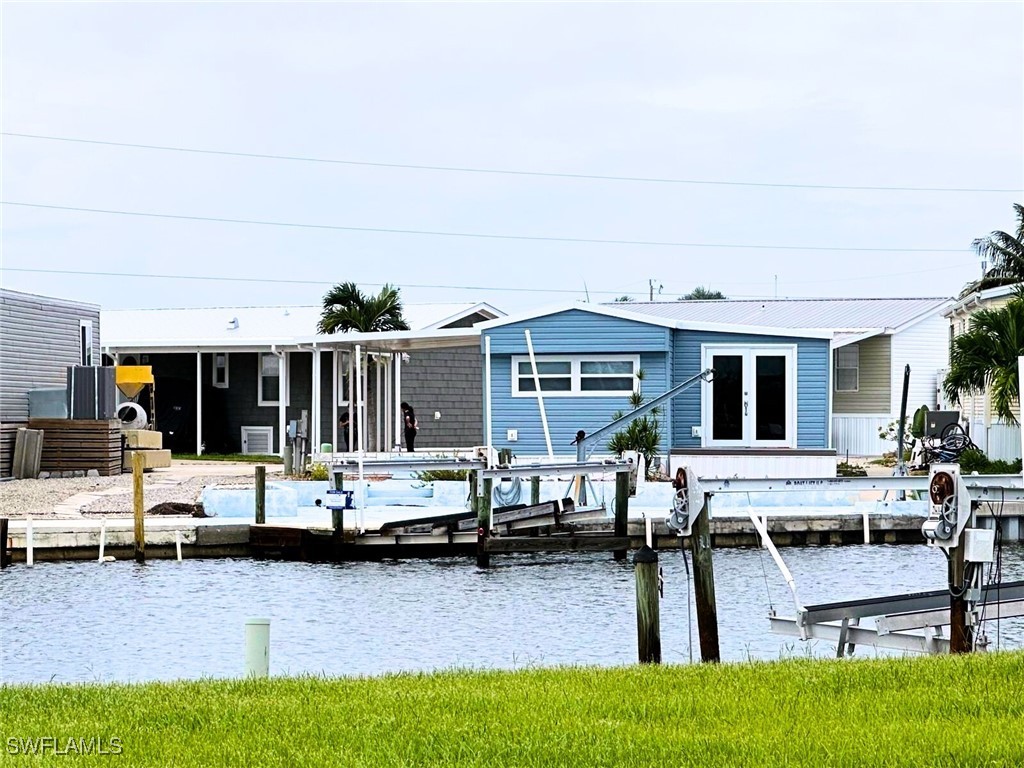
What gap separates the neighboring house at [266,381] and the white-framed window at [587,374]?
832 cm

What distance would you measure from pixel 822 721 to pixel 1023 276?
Answer: 50.0 metres

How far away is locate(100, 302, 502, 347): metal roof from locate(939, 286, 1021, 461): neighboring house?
1249 cm

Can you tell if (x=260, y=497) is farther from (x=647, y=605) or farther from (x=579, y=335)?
(x=647, y=605)

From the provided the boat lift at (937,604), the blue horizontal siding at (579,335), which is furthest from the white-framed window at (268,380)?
the boat lift at (937,604)

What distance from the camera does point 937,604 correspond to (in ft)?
43.1

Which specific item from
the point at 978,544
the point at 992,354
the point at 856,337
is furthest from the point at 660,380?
the point at 978,544

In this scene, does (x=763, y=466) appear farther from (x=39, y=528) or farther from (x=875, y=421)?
(x=39, y=528)

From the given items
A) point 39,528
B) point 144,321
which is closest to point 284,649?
point 39,528

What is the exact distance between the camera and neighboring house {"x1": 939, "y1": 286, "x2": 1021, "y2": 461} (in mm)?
30750

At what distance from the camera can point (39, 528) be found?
74.0ft

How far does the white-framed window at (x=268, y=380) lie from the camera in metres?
40.7

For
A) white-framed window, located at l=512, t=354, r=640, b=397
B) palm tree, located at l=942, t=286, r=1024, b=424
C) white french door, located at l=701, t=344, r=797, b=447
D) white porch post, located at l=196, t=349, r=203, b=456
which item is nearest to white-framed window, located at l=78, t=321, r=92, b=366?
white porch post, located at l=196, t=349, r=203, b=456

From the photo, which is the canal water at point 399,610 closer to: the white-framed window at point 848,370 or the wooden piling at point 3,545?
the wooden piling at point 3,545

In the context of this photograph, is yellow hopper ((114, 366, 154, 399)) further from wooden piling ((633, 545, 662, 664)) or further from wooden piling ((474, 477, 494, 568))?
wooden piling ((633, 545, 662, 664))
